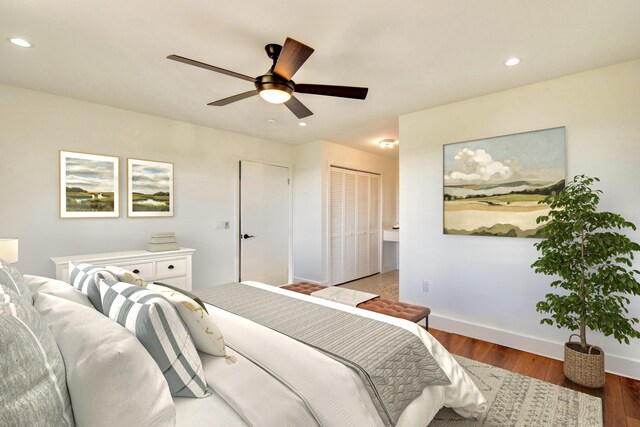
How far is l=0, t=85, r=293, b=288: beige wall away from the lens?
106 inches

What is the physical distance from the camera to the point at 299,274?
5.00 meters

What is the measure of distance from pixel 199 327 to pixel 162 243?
2.44 meters

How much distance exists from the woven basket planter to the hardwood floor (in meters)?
0.05

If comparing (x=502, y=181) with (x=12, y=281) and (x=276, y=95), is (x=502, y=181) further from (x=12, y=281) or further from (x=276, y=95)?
(x=12, y=281)

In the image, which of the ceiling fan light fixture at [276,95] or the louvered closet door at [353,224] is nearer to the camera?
the ceiling fan light fixture at [276,95]

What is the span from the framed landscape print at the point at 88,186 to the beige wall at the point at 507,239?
10.6 feet

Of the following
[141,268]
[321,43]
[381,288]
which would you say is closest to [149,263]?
[141,268]

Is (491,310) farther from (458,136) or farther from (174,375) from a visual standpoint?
(174,375)

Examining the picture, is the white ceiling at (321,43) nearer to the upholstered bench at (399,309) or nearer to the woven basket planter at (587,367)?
the upholstered bench at (399,309)

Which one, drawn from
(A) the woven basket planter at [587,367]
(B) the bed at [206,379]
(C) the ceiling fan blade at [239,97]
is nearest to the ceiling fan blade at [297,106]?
(C) the ceiling fan blade at [239,97]

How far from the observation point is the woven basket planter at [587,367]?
210 cm

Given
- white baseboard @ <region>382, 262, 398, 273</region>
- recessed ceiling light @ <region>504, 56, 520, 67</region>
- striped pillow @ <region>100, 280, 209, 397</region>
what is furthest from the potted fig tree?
white baseboard @ <region>382, 262, 398, 273</region>

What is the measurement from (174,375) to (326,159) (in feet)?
13.3

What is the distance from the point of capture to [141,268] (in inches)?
119
